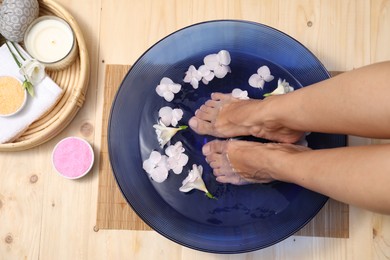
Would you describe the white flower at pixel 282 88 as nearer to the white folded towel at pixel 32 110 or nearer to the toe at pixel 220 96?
the toe at pixel 220 96

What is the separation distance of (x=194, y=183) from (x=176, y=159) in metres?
0.07

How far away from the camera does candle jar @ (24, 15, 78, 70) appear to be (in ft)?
3.31

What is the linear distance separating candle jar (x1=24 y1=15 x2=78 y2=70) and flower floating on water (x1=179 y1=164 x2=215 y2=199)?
0.40m

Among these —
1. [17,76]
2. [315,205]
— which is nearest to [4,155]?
[17,76]

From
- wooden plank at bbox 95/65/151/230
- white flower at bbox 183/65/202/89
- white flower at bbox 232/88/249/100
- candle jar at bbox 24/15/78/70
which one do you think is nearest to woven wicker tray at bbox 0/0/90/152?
candle jar at bbox 24/15/78/70

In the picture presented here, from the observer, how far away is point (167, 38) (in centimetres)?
102

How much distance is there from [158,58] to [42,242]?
1.75ft

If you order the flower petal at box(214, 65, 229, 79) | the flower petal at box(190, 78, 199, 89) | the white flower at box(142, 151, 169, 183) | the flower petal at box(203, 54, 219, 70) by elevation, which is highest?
the flower petal at box(203, 54, 219, 70)

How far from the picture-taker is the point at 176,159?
39.4 inches

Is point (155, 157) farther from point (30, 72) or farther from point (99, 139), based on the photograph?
point (30, 72)

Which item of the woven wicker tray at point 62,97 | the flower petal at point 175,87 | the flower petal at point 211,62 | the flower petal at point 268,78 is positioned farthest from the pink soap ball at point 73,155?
the flower petal at point 268,78

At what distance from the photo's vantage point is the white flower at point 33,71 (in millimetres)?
990

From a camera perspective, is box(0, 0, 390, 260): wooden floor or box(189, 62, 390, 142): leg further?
box(0, 0, 390, 260): wooden floor

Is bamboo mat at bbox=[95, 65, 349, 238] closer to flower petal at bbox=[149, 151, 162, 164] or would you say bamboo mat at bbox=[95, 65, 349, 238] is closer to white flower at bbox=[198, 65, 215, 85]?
flower petal at bbox=[149, 151, 162, 164]
